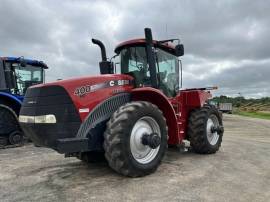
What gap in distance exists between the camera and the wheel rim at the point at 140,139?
6309 mm

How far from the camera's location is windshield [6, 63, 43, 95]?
12.8 metres

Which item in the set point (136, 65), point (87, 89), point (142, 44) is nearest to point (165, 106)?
point (136, 65)

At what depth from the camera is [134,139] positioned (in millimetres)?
6305

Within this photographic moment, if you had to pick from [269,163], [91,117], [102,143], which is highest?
[91,117]

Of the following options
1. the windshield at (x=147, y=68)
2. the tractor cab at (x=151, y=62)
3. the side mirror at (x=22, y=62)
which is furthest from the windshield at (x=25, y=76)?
the windshield at (x=147, y=68)

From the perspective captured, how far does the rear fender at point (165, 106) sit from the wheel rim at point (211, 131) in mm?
1694

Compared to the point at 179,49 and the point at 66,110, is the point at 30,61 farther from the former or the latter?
the point at 66,110

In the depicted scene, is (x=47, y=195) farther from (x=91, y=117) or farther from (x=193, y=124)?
(x=193, y=124)

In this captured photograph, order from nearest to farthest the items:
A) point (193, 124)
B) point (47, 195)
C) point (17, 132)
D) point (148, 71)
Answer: point (47, 195)
point (148, 71)
point (193, 124)
point (17, 132)

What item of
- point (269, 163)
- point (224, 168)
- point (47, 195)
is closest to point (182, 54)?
point (224, 168)

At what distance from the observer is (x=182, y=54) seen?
25.8 feet

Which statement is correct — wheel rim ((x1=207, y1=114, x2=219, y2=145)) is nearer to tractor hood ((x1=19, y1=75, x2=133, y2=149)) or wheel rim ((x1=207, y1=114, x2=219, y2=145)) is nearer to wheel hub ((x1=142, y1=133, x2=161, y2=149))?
wheel hub ((x1=142, y1=133, x2=161, y2=149))

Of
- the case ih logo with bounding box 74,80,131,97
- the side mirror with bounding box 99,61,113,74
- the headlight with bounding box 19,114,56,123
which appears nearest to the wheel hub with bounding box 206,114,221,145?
the side mirror with bounding box 99,61,113,74

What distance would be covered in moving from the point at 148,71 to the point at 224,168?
2.43m
